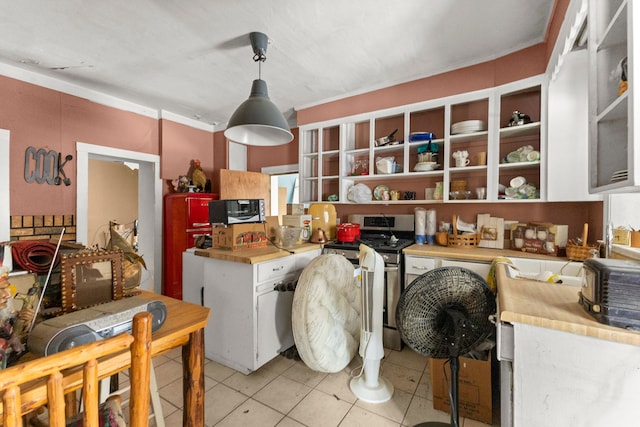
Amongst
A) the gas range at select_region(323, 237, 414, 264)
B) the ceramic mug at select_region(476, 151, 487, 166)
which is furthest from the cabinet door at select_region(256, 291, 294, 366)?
the ceramic mug at select_region(476, 151, 487, 166)

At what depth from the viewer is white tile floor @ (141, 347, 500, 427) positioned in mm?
1659

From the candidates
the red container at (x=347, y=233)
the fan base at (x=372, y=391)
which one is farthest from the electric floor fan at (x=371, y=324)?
the red container at (x=347, y=233)

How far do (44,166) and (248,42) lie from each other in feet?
8.47

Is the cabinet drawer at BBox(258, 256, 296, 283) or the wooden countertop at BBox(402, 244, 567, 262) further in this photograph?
the wooden countertop at BBox(402, 244, 567, 262)

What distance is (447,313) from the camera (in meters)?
1.25

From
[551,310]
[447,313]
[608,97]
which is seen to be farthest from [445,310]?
[608,97]

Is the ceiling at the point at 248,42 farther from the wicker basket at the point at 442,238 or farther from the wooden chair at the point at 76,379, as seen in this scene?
the wooden chair at the point at 76,379

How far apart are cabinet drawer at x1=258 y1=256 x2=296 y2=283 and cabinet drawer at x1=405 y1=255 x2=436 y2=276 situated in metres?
1.03

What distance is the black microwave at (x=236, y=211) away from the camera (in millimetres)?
2156

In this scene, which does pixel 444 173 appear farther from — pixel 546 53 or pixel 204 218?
pixel 204 218

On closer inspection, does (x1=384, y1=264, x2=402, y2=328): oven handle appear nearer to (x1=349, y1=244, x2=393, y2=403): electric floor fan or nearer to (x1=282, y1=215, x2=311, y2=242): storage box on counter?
(x1=349, y1=244, x2=393, y2=403): electric floor fan

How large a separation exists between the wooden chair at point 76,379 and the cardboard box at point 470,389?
157 centimetres

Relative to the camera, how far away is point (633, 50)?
0.92 m

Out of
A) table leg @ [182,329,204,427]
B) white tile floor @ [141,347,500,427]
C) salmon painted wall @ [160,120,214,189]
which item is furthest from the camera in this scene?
salmon painted wall @ [160,120,214,189]
